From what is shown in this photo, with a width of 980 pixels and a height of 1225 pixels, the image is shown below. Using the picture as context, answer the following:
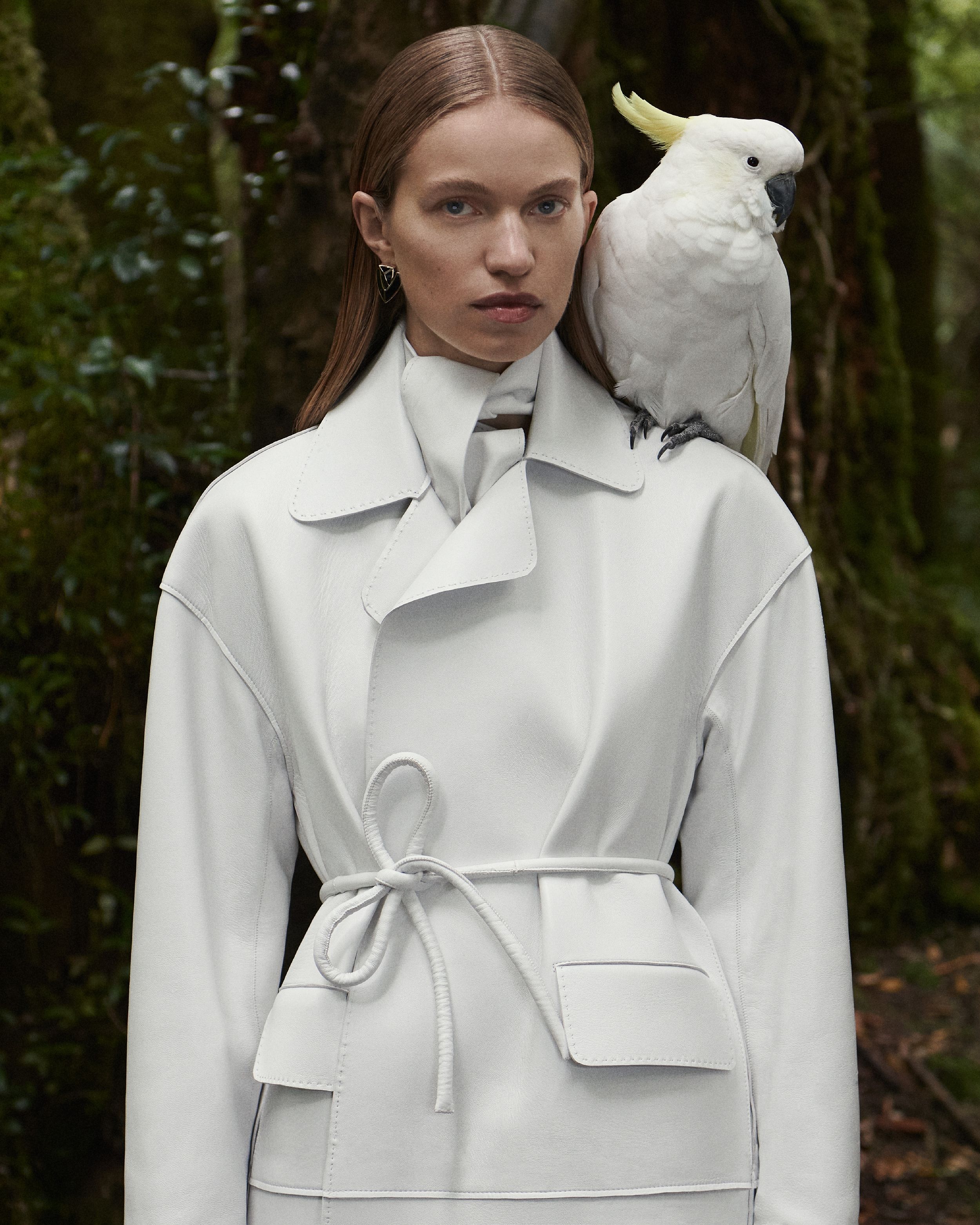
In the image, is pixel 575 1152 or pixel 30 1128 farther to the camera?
pixel 30 1128

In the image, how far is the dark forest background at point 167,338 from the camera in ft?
7.36

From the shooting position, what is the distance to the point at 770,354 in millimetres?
1504

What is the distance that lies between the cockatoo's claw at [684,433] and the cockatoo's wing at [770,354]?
0.12 metres

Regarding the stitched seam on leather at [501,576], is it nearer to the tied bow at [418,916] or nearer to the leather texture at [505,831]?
the leather texture at [505,831]

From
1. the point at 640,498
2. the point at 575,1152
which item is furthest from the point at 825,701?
the point at 575,1152

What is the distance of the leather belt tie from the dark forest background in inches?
35.4

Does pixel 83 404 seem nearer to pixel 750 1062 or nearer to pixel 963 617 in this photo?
pixel 750 1062

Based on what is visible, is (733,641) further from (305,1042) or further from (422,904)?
(305,1042)

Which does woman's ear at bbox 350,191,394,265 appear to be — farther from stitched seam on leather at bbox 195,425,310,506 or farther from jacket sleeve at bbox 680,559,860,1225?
jacket sleeve at bbox 680,559,860,1225

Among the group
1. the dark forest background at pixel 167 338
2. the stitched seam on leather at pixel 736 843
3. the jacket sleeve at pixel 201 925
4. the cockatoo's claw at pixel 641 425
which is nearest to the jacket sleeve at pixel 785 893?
the stitched seam on leather at pixel 736 843

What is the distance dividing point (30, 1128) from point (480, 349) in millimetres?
2285

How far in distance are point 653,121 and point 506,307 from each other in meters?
0.43

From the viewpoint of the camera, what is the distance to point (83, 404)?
2363 millimetres

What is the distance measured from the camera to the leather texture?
45.8 inches
